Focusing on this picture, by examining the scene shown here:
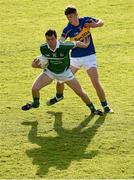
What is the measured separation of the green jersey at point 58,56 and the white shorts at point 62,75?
0.06m

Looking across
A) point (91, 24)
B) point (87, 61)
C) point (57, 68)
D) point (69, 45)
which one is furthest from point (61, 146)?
point (91, 24)

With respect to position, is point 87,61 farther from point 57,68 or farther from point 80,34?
point 57,68

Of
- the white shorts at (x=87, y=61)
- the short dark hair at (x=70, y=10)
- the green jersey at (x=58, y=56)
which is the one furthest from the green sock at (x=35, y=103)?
the short dark hair at (x=70, y=10)

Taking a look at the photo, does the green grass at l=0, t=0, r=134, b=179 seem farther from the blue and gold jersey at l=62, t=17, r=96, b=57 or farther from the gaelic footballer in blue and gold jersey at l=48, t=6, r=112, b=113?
the blue and gold jersey at l=62, t=17, r=96, b=57

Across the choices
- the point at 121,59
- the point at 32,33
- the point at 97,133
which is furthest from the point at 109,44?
the point at 97,133

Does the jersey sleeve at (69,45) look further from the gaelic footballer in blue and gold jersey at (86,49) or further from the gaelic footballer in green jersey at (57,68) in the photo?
the gaelic footballer in blue and gold jersey at (86,49)

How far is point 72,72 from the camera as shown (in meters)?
11.3

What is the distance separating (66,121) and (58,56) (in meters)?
1.32

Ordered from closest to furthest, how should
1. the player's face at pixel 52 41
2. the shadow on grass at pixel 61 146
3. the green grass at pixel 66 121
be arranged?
the green grass at pixel 66 121
the shadow on grass at pixel 61 146
the player's face at pixel 52 41

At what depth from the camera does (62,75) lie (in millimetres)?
10797

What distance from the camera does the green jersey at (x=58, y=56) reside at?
10492 mm

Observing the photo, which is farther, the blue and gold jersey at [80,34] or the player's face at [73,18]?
the blue and gold jersey at [80,34]

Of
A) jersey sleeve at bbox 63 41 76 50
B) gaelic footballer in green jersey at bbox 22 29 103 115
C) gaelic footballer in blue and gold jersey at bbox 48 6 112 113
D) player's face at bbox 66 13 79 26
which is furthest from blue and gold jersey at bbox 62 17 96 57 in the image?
jersey sleeve at bbox 63 41 76 50

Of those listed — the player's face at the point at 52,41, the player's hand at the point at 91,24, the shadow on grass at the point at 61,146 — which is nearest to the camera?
the shadow on grass at the point at 61,146
